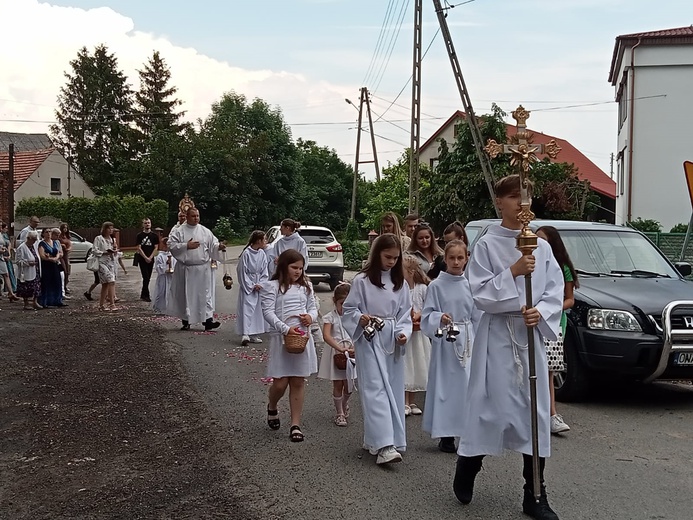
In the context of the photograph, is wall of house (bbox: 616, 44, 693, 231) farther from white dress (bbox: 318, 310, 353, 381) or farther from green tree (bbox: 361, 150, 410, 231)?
white dress (bbox: 318, 310, 353, 381)

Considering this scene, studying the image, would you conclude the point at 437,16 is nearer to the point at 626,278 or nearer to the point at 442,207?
the point at 442,207

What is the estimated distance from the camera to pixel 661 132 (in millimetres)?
32938

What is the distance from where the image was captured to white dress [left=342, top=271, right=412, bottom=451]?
253 inches

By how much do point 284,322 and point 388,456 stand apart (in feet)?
5.06

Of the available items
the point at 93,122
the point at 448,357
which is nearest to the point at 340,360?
the point at 448,357

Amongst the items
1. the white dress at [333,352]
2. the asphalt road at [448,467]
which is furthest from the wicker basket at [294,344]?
the asphalt road at [448,467]

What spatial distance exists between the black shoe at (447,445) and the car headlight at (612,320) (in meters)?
2.30

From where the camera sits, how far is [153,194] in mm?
62281

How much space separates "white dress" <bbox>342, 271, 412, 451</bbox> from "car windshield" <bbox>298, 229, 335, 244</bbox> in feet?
55.1

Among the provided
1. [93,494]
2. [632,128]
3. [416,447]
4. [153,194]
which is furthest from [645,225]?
[153,194]

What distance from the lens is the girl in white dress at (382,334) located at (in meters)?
6.45

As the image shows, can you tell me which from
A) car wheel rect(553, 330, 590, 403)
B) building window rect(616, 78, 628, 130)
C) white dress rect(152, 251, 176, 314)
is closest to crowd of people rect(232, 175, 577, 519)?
car wheel rect(553, 330, 590, 403)

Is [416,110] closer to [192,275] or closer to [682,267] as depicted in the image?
[192,275]

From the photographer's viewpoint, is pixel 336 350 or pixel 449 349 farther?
pixel 336 350
